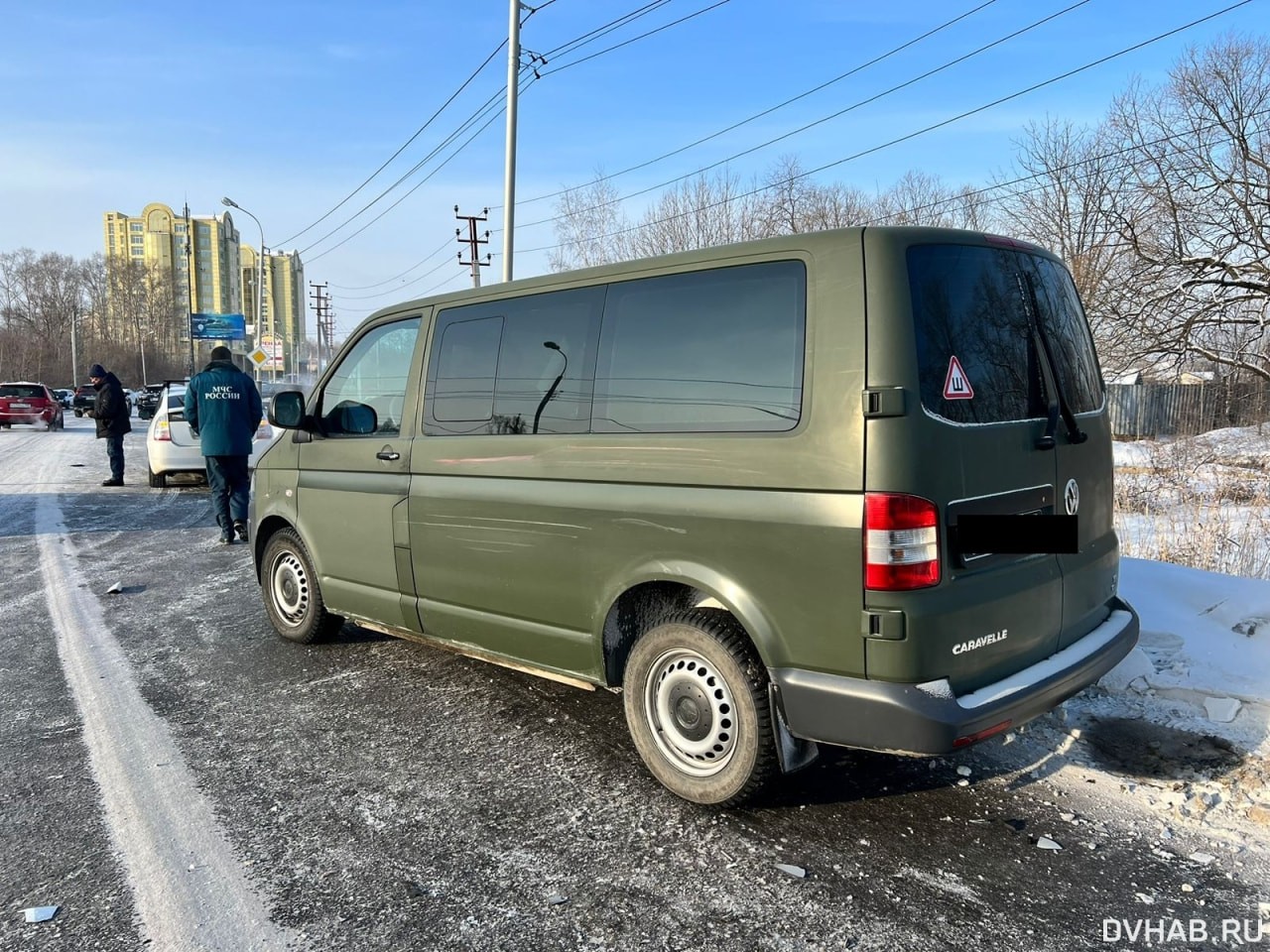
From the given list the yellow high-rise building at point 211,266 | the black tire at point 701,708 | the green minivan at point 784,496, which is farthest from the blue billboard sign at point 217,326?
the black tire at point 701,708

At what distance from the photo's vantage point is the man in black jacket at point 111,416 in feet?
44.5

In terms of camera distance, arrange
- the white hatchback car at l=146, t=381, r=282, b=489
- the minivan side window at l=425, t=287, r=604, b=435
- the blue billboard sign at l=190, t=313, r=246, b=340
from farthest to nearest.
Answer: the blue billboard sign at l=190, t=313, r=246, b=340 < the white hatchback car at l=146, t=381, r=282, b=489 < the minivan side window at l=425, t=287, r=604, b=435

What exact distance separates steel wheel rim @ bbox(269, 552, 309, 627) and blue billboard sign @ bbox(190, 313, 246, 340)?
59.5m

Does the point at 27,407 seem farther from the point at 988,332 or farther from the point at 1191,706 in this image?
the point at 1191,706

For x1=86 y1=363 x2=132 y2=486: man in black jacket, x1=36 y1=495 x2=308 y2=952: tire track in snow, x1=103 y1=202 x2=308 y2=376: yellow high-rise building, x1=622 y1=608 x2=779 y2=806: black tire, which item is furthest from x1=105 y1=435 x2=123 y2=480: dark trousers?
x1=103 y1=202 x2=308 y2=376: yellow high-rise building

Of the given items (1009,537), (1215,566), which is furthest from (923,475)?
(1215,566)

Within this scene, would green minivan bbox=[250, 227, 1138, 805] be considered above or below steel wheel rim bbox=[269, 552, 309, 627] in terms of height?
above

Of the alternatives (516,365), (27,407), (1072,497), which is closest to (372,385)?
(516,365)

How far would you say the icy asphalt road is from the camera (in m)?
2.63

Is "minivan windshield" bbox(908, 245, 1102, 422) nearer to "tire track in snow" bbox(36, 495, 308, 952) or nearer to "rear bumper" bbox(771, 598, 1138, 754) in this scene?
"rear bumper" bbox(771, 598, 1138, 754)

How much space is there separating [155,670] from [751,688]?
3823 millimetres

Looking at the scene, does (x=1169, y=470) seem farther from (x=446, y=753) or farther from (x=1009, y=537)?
(x=446, y=753)

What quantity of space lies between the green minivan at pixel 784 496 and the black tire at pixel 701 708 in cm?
1

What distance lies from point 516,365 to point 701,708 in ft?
5.91
